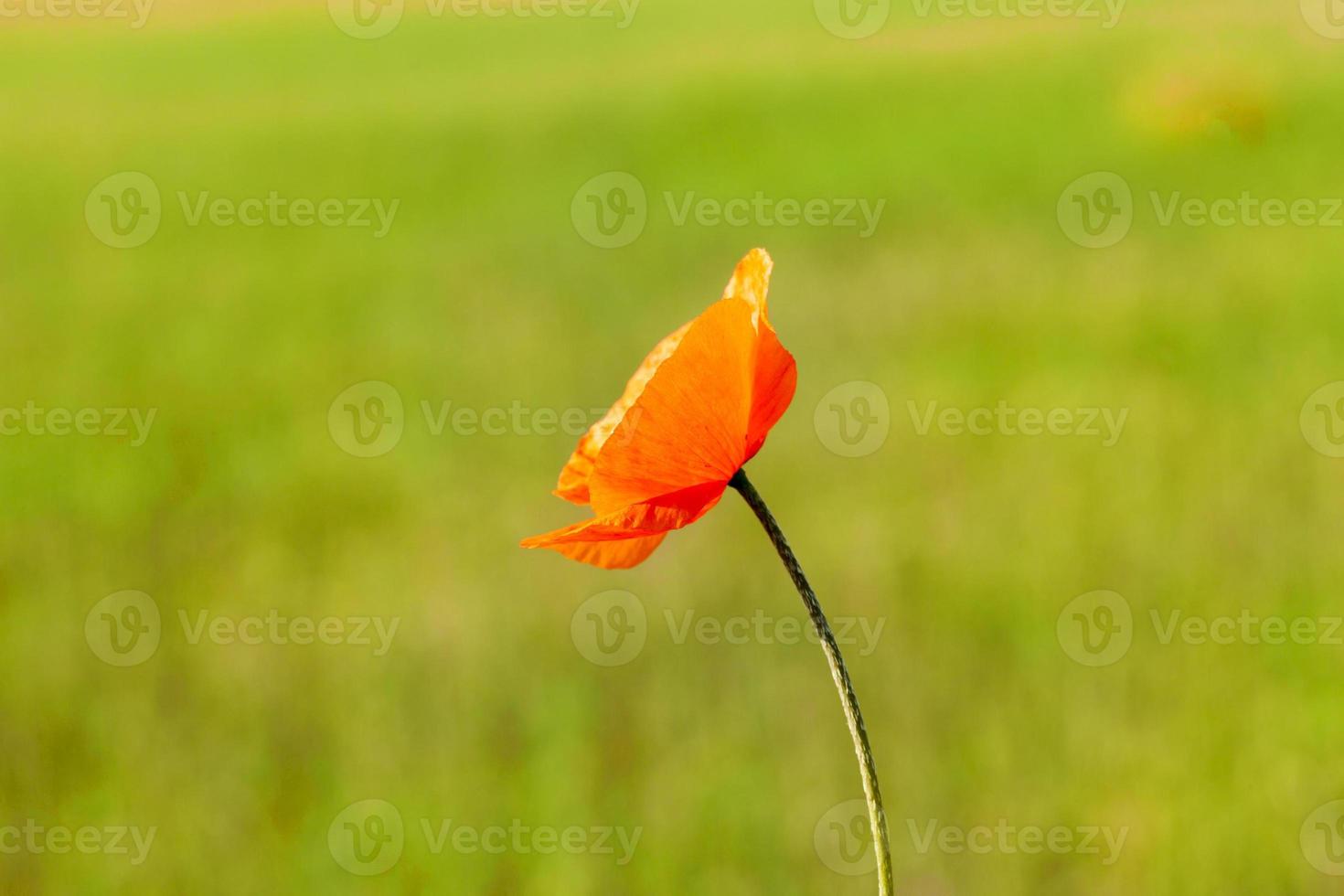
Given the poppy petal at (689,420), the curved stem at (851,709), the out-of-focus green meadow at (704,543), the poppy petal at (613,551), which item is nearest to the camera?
the curved stem at (851,709)

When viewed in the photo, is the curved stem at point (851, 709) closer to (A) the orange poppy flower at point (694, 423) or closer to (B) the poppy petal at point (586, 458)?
(A) the orange poppy flower at point (694, 423)

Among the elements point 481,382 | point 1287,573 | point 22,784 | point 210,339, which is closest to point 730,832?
point 22,784

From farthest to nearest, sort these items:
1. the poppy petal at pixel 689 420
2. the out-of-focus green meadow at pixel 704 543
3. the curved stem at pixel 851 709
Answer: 1. the out-of-focus green meadow at pixel 704 543
2. the poppy petal at pixel 689 420
3. the curved stem at pixel 851 709

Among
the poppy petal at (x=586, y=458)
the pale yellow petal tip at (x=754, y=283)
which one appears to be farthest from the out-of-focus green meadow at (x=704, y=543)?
the pale yellow petal tip at (x=754, y=283)

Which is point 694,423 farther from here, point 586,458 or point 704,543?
point 704,543

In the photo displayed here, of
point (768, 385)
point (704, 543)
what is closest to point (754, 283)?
point (768, 385)

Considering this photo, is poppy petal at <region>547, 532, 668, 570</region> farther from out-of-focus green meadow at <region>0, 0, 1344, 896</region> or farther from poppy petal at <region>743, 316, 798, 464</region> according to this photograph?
out-of-focus green meadow at <region>0, 0, 1344, 896</region>

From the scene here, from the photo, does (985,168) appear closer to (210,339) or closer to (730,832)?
(210,339)
